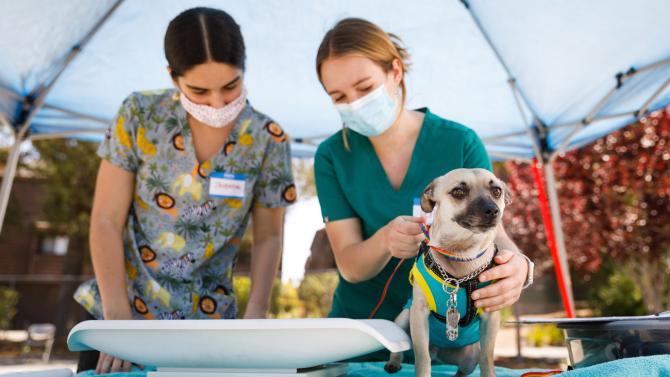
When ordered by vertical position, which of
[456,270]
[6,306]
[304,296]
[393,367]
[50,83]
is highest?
[50,83]

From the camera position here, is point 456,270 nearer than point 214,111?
Yes

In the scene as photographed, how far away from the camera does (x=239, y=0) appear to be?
12.1 feet

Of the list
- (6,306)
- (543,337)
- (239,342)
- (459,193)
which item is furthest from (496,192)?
(6,306)

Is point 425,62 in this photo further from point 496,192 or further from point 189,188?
point 496,192

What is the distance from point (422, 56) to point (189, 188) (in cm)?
261

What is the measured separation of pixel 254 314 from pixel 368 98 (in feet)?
2.41

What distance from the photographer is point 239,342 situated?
0.92 metres

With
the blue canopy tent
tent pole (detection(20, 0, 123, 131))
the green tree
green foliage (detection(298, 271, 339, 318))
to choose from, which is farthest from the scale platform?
the green tree

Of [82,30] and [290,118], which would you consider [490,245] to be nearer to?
[82,30]

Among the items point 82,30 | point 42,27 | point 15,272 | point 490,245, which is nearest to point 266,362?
point 490,245

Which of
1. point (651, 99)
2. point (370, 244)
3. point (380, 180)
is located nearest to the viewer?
point (370, 244)

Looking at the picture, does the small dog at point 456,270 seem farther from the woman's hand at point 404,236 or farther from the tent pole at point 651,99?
the tent pole at point 651,99

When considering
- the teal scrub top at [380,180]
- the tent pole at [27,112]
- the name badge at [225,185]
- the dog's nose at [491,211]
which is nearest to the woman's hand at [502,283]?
the dog's nose at [491,211]

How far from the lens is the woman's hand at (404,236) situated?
1350mm
